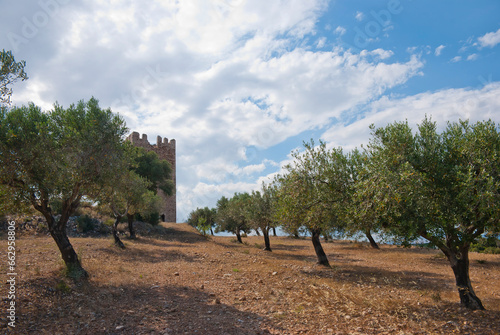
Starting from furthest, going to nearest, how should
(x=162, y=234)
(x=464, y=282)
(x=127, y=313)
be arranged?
(x=162, y=234)
(x=464, y=282)
(x=127, y=313)

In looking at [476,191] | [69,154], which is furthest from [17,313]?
[476,191]

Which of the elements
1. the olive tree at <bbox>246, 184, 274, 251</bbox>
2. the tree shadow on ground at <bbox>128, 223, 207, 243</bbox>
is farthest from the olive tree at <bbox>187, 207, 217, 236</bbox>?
the olive tree at <bbox>246, 184, 274, 251</bbox>

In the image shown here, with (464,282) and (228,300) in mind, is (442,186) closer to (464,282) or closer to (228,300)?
(464,282)

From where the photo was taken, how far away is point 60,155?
42.6 feet

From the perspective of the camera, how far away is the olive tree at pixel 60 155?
39.3 ft

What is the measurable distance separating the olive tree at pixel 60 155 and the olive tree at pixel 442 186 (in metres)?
11.9

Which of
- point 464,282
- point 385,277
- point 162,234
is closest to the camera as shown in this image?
point 464,282

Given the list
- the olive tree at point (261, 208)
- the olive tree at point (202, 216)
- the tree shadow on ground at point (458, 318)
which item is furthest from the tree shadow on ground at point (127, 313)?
the olive tree at point (202, 216)

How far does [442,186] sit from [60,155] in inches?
608

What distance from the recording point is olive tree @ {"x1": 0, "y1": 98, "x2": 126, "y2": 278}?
39.3 ft

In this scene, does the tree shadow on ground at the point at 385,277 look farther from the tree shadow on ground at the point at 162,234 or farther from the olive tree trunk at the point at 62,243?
the tree shadow on ground at the point at 162,234

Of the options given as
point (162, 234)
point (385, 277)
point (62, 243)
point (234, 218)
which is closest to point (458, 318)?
point (385, 277)

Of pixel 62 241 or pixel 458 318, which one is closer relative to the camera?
pixel 458 318

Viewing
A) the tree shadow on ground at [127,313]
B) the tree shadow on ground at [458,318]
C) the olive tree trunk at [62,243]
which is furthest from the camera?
the olive tree trunk at [62,243]
